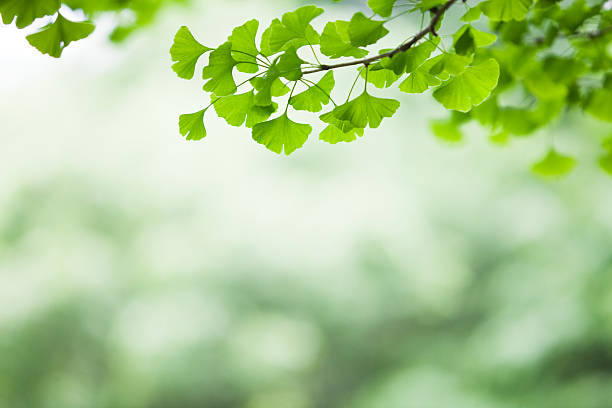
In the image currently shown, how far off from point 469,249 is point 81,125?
258cm

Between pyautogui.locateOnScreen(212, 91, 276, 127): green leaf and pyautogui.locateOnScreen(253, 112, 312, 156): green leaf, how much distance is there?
0.02 m

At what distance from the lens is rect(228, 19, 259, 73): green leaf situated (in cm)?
49

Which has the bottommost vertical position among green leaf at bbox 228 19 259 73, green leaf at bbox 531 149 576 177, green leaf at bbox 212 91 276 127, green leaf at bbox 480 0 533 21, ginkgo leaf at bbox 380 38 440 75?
green leaf at bbox 212 91 276 127

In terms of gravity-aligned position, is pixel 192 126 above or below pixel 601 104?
below

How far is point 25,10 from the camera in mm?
457

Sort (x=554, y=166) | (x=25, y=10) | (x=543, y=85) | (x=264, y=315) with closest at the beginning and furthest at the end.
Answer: (x=25, y=10), (x=543, y=85), (x=554, y=166), (x=264, y=315)

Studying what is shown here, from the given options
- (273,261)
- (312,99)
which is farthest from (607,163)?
(273,261)

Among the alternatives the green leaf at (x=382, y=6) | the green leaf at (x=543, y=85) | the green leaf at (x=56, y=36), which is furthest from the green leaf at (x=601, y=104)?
the green leaf at (x=56, y=36)

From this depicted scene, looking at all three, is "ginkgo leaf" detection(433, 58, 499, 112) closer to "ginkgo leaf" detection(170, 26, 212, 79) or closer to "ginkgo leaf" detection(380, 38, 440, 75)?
"ginkgo leaf" detection(380, 38, 440, 75)

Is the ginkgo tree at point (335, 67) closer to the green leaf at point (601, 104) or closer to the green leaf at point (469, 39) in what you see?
the green leaf at point (469, 39)

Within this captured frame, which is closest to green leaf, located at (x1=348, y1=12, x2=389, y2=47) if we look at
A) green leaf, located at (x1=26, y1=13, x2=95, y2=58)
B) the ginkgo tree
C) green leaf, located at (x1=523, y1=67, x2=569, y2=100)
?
the ginkgo tree

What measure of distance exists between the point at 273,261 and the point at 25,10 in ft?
9.42

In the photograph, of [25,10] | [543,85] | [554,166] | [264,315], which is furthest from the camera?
[264,315]

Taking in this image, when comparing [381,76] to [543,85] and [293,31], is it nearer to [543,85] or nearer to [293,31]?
[293,31]
